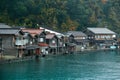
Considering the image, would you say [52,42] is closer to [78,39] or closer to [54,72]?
[78,39]

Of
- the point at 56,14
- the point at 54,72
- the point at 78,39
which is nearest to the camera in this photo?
the point at 54,72

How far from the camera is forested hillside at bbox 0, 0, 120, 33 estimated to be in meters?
82.6

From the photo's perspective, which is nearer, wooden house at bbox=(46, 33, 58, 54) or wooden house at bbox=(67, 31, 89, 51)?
wooden house at bbox=(46, 33, 58, 54)

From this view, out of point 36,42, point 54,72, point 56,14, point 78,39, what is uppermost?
point 56,14

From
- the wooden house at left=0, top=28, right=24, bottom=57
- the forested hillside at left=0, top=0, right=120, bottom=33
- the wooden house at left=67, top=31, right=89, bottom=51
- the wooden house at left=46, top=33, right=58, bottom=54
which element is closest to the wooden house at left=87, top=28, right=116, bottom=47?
the wooden house at left=67, top=31, right=89, bottom=51

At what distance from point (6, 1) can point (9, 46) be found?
1297 inches

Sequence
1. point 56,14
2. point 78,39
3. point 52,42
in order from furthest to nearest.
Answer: point 56,14
point 78,39
point 52,42

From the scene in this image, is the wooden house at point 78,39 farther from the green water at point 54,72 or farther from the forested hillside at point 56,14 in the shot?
the green water at point 54,72

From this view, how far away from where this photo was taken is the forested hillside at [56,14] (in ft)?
271

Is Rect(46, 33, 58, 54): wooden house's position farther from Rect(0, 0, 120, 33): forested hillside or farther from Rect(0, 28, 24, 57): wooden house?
Rect(0, 28, 24, 57): wooden house

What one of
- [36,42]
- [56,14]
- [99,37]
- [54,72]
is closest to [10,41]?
[36,42]

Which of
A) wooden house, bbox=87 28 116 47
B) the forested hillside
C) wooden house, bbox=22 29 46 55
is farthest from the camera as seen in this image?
wooden house, bbox=87 28 116 47

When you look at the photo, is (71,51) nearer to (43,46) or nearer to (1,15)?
(43,46)

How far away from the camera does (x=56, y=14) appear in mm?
85562
